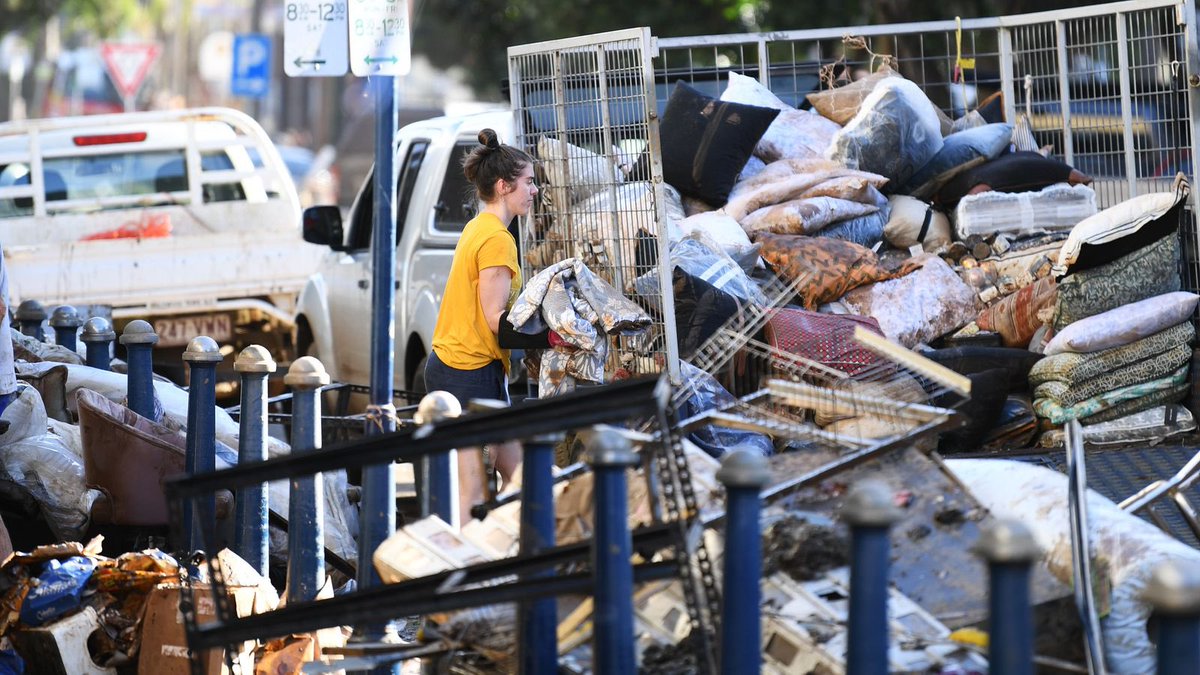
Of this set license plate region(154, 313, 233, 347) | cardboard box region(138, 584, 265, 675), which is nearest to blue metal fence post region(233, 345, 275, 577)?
cardboard box region(138, 584, 265, 675)

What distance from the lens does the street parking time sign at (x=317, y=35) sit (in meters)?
5.28

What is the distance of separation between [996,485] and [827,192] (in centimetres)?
423

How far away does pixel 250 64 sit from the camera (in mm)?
28047

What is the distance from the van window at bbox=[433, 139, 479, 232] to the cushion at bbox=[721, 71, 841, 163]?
5.08ft

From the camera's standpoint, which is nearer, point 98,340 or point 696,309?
point 696,309

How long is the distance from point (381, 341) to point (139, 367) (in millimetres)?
2142

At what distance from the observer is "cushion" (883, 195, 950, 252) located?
8.27 metres


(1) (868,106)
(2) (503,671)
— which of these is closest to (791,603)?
(2) (503,671)

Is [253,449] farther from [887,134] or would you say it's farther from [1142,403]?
[887,134]

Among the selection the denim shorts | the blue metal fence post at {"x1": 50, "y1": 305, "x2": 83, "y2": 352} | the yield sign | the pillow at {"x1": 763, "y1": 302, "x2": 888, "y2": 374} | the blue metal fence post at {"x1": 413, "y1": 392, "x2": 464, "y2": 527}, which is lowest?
the blue metal fence post at {"x1": 413, "y1": 392, "x2": 464, "y2": 527}

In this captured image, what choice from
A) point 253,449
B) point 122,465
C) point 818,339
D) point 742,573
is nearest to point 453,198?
point 818,339

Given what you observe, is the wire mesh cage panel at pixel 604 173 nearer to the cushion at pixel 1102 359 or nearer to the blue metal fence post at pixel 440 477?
the cushion at pixel 1102 359

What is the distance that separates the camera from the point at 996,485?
3.95 m

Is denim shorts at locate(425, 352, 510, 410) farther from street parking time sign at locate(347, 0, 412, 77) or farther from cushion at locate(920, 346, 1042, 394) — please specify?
cushion at locate(920, 346, 1042, 394)
